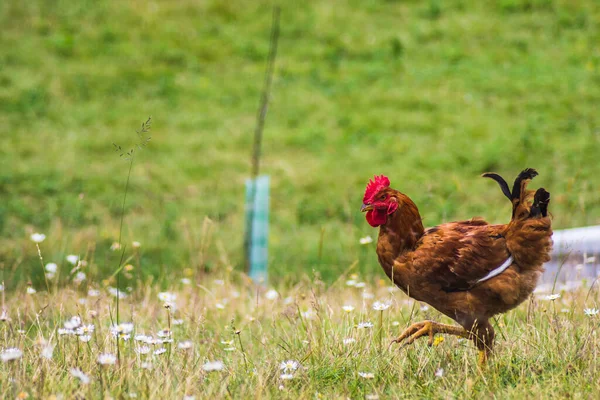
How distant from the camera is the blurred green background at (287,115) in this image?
869 centimetres

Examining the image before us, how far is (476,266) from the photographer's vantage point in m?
3.61

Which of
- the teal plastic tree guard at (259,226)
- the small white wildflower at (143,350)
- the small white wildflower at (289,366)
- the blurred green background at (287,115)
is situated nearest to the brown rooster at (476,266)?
the small white wildflower at (289,366)

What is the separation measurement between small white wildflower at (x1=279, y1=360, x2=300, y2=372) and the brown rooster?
536 millimetres

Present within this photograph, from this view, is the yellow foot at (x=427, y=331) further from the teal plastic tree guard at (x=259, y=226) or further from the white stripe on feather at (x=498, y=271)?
the teal plastic tree guard at (x=259, y=226)

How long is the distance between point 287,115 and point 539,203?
818 centimetres

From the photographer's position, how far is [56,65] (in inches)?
504

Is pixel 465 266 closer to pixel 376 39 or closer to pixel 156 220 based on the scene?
pixel 156 220

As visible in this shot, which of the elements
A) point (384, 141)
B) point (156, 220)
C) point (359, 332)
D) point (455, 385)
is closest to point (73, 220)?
point (156, 220)

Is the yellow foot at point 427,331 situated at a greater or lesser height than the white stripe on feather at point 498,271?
lesser

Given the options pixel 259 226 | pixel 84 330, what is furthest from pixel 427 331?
pixel 259 226

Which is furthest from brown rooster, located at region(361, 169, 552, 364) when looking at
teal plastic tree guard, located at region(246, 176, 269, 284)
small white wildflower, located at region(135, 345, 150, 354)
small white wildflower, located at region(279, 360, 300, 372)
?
teal plastic tree guard, located at region(246, 176, 269, 284)

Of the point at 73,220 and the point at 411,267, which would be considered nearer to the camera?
the point at 411,267

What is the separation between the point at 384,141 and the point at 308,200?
1863mm

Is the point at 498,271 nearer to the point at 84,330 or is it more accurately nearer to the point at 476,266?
the point at 476,266
